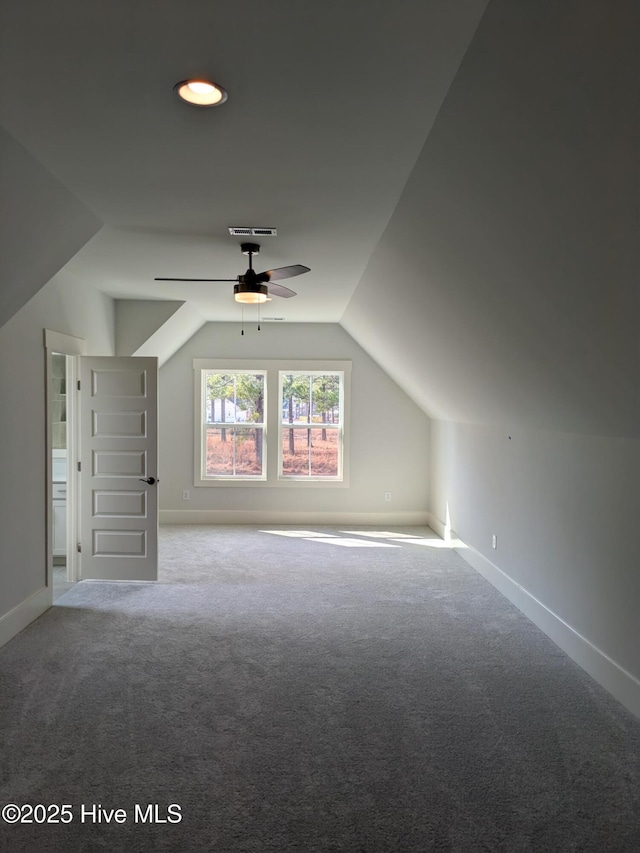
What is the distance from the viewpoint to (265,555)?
619 cm

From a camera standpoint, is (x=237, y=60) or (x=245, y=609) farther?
(x=245, y=609)

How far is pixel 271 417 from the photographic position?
7.95 metres

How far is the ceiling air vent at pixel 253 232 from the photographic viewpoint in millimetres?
3814

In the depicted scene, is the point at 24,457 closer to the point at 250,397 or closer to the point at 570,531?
the point at 570,531

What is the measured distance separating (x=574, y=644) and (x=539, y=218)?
2630 millimetres

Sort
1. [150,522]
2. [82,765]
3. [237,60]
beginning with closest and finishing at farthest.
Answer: [237,60] → [82,765] → [150,522]

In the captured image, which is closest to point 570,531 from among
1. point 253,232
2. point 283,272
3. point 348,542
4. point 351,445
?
point 283,272

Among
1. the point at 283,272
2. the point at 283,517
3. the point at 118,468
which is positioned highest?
the point at 283,272

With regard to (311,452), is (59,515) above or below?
below

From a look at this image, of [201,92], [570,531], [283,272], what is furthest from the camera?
[283,272]

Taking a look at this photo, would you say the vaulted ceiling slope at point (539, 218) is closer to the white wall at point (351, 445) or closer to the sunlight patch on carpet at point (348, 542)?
the sunlight patch on carpet at point (348, 542)

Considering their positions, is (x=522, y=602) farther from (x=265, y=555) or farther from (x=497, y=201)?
(x=497, y=201)

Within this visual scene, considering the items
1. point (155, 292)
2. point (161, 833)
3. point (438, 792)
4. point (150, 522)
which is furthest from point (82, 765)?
point (155, 292)

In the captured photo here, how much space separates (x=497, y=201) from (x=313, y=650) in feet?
9.19
